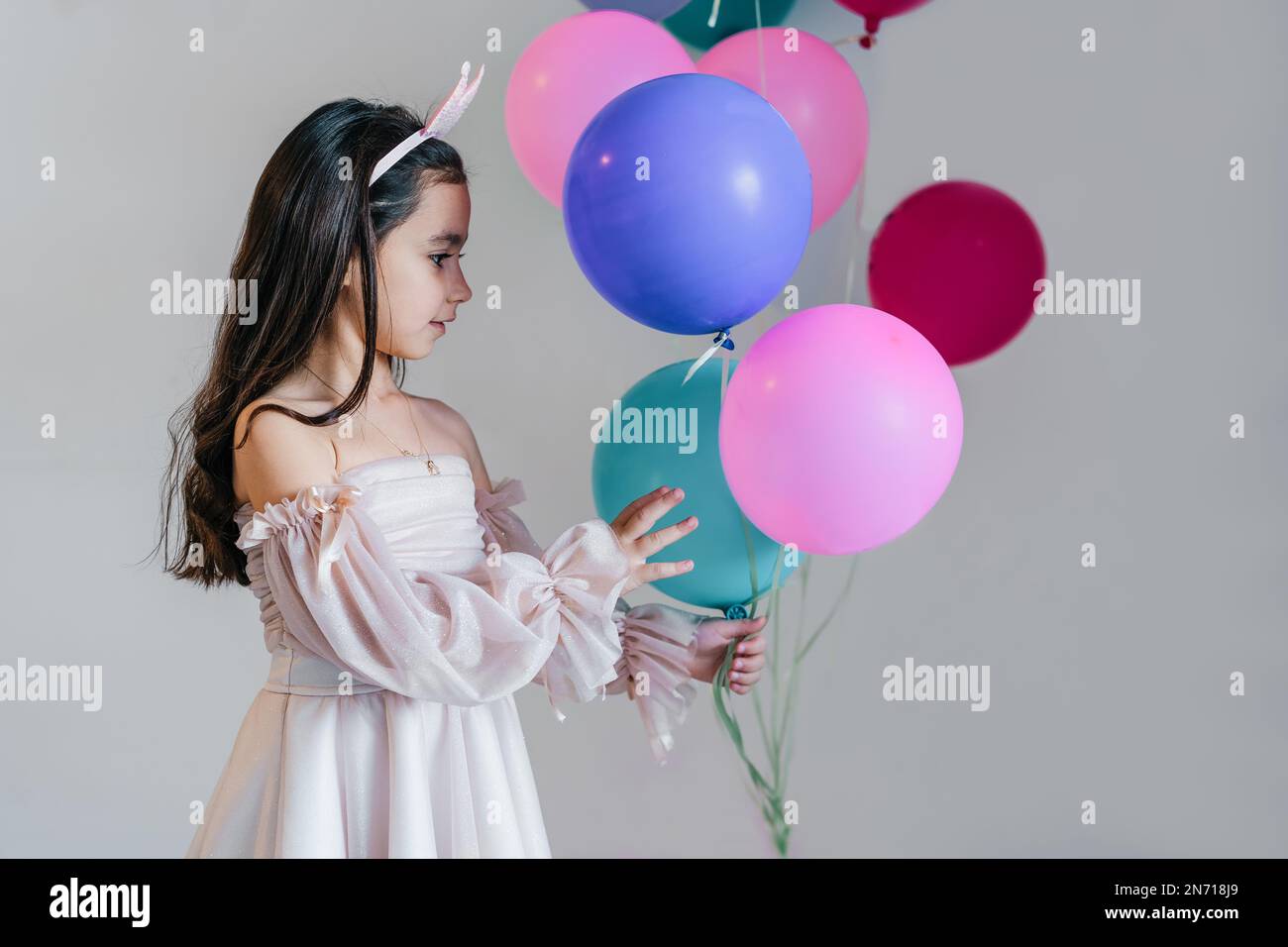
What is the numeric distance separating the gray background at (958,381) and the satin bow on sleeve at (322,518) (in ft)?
3.05

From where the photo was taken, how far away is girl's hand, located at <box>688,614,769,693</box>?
5.25ft

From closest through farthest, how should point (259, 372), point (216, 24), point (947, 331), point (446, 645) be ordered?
point (446, 645) → point (259, 372) → point (947, 331) → point (216, 24)

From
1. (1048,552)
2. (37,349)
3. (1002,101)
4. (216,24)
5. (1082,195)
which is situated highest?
(216,24)

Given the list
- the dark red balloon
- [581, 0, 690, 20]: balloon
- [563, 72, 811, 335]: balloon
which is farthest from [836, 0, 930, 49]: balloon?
[563, 72, 811, 335]: balloon

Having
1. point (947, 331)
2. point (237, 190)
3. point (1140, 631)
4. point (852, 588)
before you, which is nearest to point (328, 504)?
point (947, 331)

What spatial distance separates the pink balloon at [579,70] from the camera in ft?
5.32

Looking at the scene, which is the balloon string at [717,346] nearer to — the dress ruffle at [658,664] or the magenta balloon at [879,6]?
the dress ruffle at [658,664]

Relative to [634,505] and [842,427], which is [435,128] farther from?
[842,427]

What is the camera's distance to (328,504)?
1311 millimetres

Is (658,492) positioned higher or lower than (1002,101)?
lower

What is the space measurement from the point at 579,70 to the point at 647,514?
2.12 feet

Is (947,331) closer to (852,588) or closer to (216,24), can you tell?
(852,588)

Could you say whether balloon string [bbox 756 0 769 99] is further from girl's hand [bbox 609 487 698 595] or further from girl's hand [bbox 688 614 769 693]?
girl's hand [bbox 688 614 769 693]

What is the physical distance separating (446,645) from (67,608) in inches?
51.1
